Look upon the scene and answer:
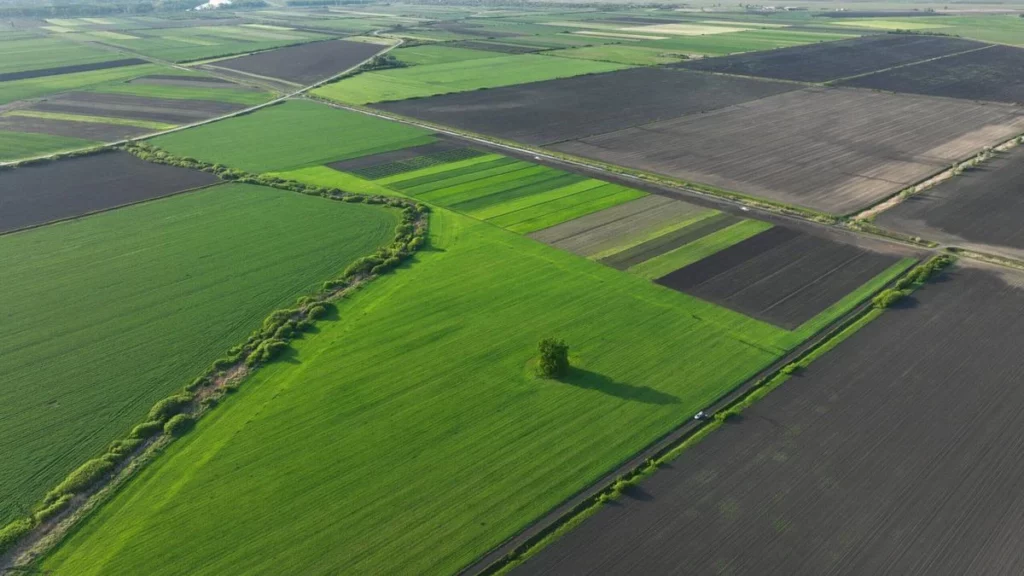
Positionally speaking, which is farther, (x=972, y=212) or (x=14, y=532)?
(x=972, y=212)

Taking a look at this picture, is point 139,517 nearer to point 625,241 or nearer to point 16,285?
point 16,285

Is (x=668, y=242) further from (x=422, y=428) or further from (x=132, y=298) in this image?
(x=132, y=298)

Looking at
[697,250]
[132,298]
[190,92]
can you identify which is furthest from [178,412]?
[190,92]

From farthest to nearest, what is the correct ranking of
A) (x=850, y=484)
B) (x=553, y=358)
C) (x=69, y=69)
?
(x=69, y=69) < (x=553, y=358) < (x=850, y=484)

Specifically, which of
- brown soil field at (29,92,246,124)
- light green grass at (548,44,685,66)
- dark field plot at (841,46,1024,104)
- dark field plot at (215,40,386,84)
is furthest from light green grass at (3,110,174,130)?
dark field plot at (841,46,1024,104)

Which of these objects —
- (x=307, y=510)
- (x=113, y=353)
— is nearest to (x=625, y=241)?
(x=307, y=510)

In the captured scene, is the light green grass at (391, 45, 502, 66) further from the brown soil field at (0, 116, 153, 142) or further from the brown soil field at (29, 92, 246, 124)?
the brown soil field at (0, 116, 153, 142)

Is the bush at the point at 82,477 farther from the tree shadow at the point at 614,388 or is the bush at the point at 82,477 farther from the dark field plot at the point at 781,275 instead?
the dark field plot at the point at 781,275

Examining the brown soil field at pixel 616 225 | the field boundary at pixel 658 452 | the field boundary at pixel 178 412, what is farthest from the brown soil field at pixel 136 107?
the field boundary at pixel 658 452
